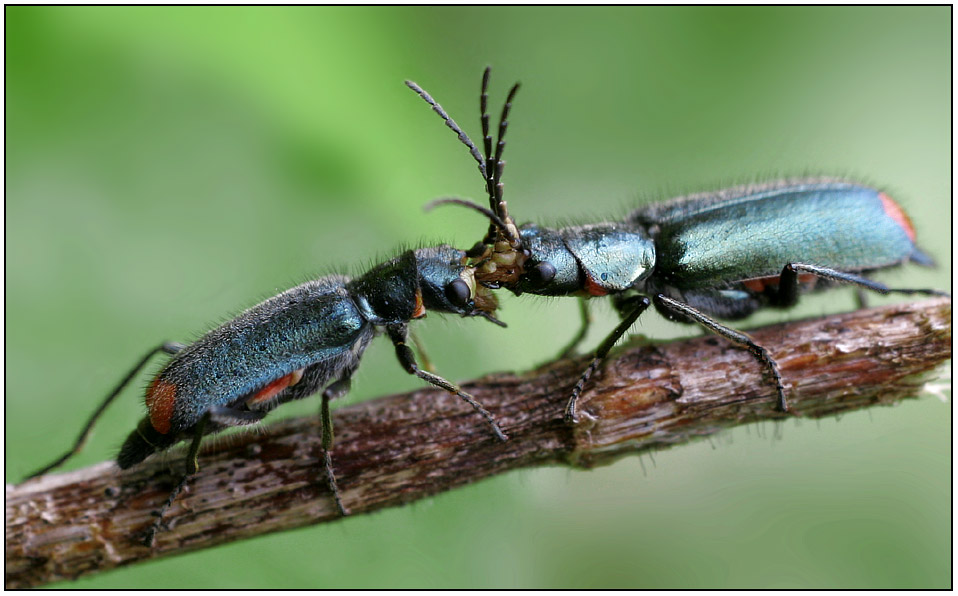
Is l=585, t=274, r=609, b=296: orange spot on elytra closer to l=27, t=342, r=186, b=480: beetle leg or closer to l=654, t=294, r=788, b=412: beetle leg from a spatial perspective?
l=654, t=294, r=788, b=412: beetle leg

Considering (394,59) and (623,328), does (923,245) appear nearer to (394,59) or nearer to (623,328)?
(623,328)

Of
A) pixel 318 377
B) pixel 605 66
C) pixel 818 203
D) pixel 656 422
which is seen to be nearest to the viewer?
pixel 656 422

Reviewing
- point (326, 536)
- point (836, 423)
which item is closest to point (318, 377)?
point (326, 536)

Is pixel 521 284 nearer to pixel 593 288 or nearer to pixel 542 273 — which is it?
pixel 542 273

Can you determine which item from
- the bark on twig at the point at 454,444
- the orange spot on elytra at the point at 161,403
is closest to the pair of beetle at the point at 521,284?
the orange spot on elytra at the point at 161,403

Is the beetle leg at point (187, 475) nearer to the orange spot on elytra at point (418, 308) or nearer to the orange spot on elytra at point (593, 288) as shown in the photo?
the orange spot on elytra at point (418, 308)

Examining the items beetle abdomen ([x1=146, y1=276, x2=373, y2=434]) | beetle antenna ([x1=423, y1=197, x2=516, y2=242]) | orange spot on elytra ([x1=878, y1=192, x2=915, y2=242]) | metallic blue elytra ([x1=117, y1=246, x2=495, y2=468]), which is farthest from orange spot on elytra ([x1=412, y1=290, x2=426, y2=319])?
orange spot on elytra ([x1=878, y1=192, x2=915, y2=242])
